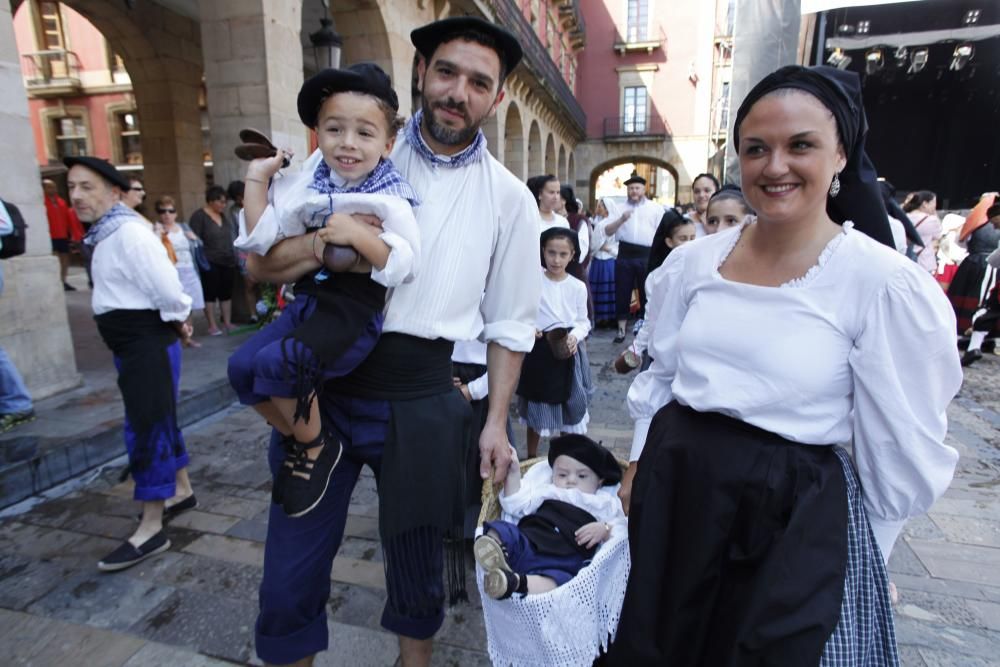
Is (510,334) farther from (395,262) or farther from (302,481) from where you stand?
(302,481)

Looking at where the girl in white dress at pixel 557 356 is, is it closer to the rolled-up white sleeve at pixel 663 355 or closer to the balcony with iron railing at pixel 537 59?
the rolled-up white sleeve at pixel 663 355

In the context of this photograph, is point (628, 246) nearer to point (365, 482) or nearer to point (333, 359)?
point (365, 482)

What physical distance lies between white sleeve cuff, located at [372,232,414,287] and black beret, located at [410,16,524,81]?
621mm

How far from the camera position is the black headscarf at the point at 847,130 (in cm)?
131

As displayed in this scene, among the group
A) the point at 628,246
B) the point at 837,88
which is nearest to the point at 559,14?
the point at 628,246

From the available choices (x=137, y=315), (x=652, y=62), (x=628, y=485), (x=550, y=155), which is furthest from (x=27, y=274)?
(x=652, y=62)

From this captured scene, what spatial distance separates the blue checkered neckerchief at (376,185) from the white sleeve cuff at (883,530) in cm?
144

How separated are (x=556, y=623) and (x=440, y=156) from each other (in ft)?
5.15

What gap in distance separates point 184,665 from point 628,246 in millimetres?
7169

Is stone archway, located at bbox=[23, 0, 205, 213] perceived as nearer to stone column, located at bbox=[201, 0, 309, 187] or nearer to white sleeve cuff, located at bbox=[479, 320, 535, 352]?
stone column, located at bbox=[201, 0, 309, 187]

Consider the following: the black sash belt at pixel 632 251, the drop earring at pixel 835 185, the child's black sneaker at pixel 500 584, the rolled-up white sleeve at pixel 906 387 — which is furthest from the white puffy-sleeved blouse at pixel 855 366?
the black sash belt at pixel 632 251

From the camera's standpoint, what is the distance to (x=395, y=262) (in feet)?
4.77

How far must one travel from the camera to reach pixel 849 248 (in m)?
1.31

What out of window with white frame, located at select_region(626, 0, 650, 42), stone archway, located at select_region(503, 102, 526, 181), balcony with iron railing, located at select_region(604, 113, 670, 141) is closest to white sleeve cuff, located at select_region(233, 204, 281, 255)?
stone archway, located at select_region(503, 102, 526, 181)
